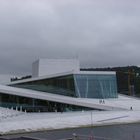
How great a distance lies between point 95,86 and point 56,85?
235 inches

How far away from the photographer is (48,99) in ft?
174

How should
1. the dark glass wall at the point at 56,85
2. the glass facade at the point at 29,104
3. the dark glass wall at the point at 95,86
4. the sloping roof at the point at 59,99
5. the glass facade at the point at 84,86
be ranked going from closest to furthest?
1. the sloping roof at the point at 59,99
2. the glass facade at the point at 29,104
3. the dark glass wall at the point at 95,86
4. the glass facade at the point at 84,86
5. the dark glass wall at the point at 56,85

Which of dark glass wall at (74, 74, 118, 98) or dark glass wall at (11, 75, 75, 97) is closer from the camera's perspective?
dark glass wall at (74, 74, 118, 98)

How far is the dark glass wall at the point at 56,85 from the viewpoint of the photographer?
2357 inches

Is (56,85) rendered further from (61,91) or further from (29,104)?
(29,104)

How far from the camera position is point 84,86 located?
2325 inches

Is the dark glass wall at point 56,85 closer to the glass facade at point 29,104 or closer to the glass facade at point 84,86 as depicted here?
the glass facade at point 84,86

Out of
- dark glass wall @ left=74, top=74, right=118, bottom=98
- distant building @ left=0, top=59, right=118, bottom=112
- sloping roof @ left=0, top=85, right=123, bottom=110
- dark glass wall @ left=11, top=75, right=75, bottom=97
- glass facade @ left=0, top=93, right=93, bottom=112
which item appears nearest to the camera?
sloping roof @ left=0, top=85, right=123, bottom=110

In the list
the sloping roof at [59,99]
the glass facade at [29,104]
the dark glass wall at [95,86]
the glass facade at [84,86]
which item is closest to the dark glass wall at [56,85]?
the glass facade at [84,86]

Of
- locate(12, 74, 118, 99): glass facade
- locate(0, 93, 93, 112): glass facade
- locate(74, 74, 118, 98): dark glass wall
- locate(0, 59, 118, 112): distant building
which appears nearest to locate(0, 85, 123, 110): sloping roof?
locate(0, 59, 118, 112): distant building

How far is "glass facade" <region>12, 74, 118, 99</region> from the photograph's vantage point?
5891 centimetres

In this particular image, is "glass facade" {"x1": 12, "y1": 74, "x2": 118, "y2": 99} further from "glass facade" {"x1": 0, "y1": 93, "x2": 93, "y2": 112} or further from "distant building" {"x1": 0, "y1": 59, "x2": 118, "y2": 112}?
"glass facade" {"x1": 0, "y1": 93, "x2": 93, "y2": 112}

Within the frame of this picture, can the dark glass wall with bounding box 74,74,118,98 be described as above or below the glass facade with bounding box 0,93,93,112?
above

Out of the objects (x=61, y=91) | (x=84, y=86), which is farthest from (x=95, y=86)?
(x=61, y=91)
